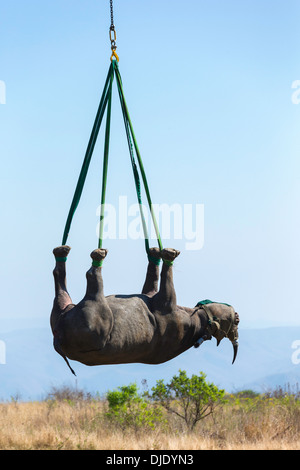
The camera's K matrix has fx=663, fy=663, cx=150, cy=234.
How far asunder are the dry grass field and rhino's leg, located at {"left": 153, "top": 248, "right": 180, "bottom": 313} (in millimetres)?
5867

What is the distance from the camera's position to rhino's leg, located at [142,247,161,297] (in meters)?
7.40

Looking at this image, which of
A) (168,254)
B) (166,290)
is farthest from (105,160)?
(166,290)

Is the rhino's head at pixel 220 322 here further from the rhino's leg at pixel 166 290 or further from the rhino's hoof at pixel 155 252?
the rhino's hoof at pixel 155 252

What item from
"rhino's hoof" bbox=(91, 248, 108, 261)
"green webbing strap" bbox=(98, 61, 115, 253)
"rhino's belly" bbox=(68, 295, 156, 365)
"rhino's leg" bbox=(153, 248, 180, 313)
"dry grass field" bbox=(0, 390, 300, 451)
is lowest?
"dry grass field" bbox=(0, 390, 300, 451)

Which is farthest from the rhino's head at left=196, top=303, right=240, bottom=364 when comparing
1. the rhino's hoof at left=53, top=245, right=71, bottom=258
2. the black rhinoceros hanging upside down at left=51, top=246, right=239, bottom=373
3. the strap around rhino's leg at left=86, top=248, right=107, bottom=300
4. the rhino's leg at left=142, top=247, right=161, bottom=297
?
the rhino's hoof at left=53, top=245, right=71, bottom=258

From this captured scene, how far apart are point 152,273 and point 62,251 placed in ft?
3.77

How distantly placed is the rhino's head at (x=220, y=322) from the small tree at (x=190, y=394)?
7839 millimetres

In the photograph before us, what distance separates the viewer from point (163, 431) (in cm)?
1417

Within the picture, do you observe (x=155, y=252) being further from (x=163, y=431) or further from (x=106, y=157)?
(x=163, y=431)

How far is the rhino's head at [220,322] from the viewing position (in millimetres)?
7074

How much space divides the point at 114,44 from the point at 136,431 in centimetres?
897

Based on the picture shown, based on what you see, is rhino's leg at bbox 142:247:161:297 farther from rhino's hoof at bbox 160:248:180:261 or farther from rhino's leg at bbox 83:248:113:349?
rhino's leg at bbox 83:248:113:349

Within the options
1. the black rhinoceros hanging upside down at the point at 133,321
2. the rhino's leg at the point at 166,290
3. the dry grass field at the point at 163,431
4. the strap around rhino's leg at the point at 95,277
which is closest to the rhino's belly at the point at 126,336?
the black rhinoceros hanging upside down at the point at 133,321
